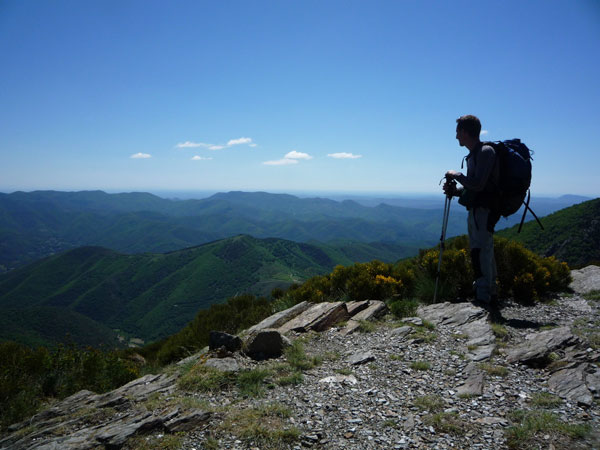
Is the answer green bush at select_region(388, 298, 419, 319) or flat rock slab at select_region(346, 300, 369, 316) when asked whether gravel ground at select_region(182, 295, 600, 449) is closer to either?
green bush at select_region(388, 298, 419, 319)

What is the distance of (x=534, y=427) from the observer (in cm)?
304

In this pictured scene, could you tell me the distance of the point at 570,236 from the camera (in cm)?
6775

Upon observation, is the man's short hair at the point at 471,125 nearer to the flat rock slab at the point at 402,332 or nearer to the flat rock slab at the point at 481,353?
the flat rock slab at the point at 481,353

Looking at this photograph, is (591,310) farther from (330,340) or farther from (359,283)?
(330,340)

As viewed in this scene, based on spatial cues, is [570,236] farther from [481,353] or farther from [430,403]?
[430,403]

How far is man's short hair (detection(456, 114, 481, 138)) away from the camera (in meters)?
6.07

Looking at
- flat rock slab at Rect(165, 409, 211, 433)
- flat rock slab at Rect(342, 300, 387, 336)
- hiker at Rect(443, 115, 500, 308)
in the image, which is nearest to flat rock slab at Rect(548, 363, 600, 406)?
hiker at Rect(443, 115, 500, 308)

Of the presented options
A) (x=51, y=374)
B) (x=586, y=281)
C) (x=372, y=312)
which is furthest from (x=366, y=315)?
(x=51, y=374)

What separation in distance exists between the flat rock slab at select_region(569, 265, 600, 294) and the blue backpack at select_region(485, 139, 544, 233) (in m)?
4.48

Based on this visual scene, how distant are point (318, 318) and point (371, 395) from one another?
10.2 ft

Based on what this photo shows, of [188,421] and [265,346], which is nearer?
[188,421]

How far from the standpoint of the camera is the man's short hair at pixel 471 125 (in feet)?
19.9

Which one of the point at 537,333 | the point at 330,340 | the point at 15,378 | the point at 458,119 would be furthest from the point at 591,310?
the point at 15,378

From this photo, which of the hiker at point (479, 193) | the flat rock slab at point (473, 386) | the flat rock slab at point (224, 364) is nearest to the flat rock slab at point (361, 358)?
the flat rock slab at point (473, 386)
